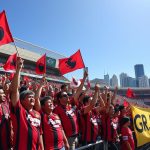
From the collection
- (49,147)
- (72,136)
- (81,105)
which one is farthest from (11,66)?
(49,147)

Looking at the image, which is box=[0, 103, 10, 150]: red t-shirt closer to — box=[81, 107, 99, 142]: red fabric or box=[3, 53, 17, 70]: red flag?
box=[81, 107, 99, 142]: red fabric

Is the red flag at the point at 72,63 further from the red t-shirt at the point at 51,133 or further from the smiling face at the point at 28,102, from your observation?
the smiling face at the point at 28,102

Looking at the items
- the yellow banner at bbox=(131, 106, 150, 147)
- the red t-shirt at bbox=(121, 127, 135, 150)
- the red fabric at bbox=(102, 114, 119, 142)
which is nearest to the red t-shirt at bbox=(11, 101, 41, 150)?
the red fabric at bbox=(102, 114, 119, 142)

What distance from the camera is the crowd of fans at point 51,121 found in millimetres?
3252

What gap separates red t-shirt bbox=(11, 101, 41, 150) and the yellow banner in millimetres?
3888

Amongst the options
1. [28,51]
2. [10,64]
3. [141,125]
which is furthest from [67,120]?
[28,51]

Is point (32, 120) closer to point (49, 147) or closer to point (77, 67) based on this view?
point (49, 147)

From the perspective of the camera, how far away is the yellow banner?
6680 mm

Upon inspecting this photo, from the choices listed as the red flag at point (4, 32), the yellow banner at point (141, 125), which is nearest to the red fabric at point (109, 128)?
the yellow banner at point (141, 125)

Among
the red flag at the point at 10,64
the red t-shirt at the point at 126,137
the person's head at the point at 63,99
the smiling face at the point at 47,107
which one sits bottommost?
the red t-shirt at the point at 126,137

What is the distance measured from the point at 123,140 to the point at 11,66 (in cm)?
598

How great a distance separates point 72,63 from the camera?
329 inches

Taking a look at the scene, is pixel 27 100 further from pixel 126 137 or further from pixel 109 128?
pixel 126 137

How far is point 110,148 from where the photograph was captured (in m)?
5.70
